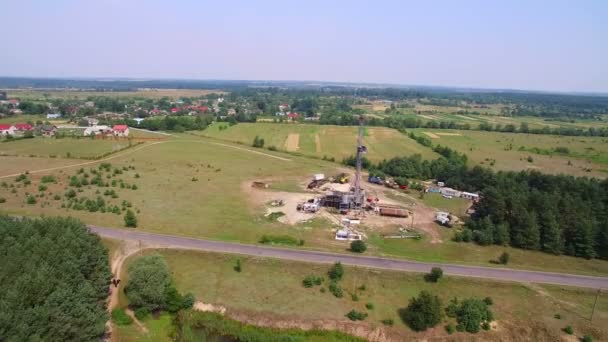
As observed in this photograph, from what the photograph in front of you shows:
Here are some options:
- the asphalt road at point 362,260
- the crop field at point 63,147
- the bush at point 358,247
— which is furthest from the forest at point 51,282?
the crop field at point 63,147

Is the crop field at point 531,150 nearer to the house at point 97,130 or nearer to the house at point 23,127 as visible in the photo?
the house at point 97,130

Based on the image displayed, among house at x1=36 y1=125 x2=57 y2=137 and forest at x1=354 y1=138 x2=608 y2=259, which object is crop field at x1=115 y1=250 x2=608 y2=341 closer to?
forest at x1=354 y1=138 x2=608 y2=259

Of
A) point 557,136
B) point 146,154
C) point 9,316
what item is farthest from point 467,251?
point 557,136

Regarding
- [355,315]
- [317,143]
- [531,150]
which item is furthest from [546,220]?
[317,143]

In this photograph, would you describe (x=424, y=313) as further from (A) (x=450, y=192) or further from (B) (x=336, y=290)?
(A) (x=450, y=192)

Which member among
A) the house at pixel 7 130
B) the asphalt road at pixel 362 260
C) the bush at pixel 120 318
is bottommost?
the bush at pixel 120 318

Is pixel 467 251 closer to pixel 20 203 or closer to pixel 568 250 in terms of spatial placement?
pixel 568 250
